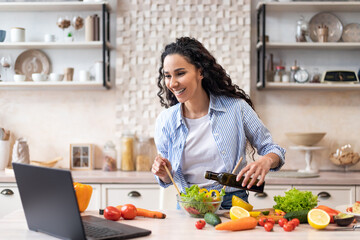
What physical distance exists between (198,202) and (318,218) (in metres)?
0.45

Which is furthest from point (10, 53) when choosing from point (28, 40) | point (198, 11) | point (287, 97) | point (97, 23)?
point (287, 97)

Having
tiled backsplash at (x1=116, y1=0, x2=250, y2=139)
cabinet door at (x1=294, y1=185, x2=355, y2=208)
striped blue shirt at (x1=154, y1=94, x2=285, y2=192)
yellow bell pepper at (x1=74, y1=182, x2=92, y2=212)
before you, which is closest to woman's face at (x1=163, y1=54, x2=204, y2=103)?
striped blue shirt at (x1=154, y1=94, x2=285, y2=192)

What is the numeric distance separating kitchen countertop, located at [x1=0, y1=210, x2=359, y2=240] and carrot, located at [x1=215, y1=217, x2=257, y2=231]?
2 cm

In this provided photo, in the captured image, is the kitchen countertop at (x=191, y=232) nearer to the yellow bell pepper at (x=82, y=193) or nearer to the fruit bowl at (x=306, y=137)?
the yellow bell pepper at (x=82, y=193)

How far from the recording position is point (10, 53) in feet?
12.9

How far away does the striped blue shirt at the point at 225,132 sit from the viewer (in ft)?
7.15

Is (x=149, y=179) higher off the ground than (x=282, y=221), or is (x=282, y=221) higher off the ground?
(x=282, y=221)

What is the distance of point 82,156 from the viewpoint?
3.86 metres

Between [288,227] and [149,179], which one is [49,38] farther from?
[288,227]

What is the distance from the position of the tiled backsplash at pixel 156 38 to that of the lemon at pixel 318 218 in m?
2.21

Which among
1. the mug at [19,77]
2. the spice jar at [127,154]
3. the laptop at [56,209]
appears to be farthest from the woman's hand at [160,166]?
the mug at [19,77]

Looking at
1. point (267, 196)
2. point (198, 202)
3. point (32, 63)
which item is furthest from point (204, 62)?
point (32, 63)

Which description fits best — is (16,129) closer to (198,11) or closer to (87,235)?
(198,11)

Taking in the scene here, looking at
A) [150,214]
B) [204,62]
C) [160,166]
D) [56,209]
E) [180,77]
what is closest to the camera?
[56,209]
